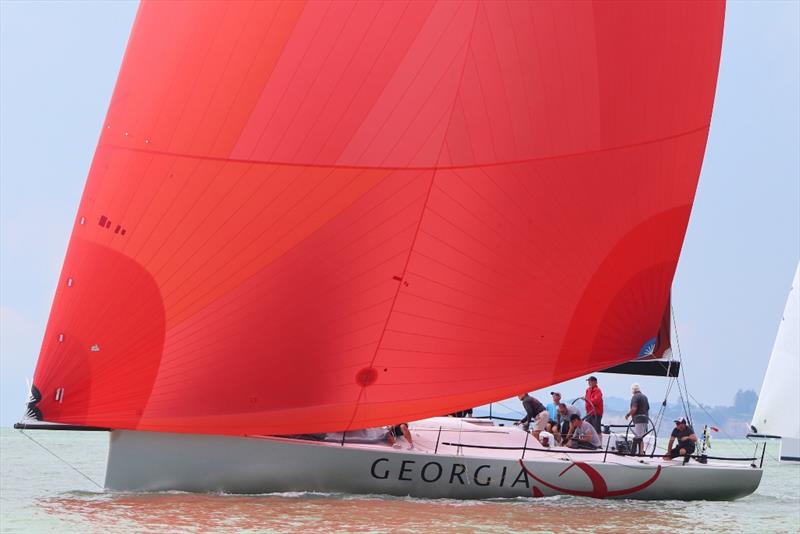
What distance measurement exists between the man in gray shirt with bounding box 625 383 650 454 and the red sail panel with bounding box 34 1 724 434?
3620 mm

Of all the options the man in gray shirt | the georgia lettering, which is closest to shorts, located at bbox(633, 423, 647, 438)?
the man in gray shirt

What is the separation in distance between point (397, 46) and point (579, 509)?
5.71 m

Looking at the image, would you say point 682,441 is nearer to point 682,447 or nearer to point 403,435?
point 682,447

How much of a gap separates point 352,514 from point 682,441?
530 centimetres

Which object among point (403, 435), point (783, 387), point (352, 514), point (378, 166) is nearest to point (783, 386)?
point (783, 387)

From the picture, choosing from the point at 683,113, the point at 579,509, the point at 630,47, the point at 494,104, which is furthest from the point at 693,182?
the point at 579,509

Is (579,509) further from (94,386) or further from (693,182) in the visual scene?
(94,386)

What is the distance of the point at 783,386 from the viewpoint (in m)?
25.4

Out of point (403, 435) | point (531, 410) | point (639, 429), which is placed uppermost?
point (531, 410)

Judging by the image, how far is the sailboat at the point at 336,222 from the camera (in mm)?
12062

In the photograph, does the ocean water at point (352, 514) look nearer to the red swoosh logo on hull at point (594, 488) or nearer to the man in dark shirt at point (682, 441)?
the red swoosh logo on hull at point (594, 488)

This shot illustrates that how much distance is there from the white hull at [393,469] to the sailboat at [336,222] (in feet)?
0.11

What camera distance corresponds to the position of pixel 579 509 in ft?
45.4

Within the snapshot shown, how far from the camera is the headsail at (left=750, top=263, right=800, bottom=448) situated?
82.6 ft
